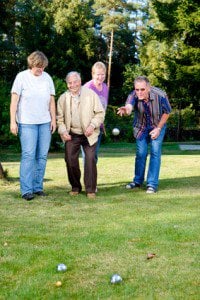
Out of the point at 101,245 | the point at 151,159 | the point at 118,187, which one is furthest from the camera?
the point at 118,187

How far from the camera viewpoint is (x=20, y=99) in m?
6.41

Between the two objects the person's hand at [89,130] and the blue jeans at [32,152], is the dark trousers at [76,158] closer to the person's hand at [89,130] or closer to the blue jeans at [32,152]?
the person's hand at [89,130]

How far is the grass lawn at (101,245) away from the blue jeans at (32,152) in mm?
248

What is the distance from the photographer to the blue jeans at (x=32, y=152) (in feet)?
21.0

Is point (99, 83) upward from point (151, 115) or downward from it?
upward

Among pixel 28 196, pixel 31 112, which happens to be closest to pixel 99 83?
pixel 31 112

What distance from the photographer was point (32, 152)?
6461mm

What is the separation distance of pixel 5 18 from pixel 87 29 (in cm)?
1505

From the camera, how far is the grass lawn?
3.21 m

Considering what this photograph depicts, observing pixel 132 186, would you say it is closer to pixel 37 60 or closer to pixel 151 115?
pixel 151 115

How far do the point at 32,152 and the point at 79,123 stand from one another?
74 cm

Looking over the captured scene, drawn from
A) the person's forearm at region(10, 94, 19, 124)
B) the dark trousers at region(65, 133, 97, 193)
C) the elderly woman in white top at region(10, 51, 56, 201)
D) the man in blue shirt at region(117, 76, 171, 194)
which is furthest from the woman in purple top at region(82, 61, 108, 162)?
the person's forearm at region(10, 94, 19, 124)

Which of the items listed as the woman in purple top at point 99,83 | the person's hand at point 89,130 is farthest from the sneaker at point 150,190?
the person's hand at point 89,130

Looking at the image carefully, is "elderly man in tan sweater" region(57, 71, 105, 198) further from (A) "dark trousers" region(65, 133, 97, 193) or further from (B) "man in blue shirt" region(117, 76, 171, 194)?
(B) "man in blue shirt" region(117, 76, 171, 194)
